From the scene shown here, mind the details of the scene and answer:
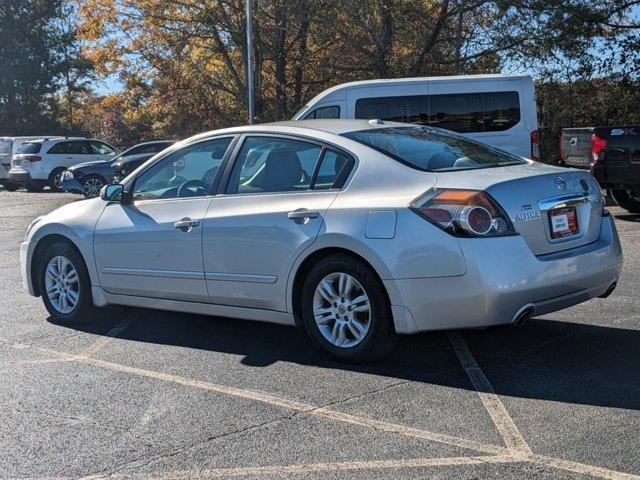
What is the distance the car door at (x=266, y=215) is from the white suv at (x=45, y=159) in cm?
2118

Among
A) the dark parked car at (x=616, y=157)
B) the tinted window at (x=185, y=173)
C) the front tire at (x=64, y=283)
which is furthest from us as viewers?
the dark parked car at (x=616, y=157)

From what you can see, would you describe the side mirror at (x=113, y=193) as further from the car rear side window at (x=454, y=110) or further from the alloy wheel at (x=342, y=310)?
the car rear side window at (x=454, y=110)

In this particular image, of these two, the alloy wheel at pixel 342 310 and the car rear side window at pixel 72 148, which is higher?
the car rear side window at pixel 72 148

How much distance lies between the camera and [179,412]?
445 centimetres

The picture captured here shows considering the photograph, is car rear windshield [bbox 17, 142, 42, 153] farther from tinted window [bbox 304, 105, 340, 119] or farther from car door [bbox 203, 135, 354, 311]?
car door [bbox 203, 135, 354, 311]

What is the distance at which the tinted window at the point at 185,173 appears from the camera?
6.00m

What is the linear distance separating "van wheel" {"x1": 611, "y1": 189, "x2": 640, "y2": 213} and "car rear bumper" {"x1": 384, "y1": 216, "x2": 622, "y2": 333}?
8.63 m

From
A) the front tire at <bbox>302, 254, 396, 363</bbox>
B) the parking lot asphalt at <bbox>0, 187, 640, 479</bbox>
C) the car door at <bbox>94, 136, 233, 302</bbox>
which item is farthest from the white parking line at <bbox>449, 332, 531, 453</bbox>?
the car door at <bbox>94, 136, 233, 302</bbox>

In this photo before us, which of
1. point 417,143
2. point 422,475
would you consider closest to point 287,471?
point 422,475

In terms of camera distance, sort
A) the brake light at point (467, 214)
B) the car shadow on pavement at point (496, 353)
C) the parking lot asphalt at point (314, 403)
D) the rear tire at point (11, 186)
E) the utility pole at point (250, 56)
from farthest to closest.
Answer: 1. the rear tire at point (11, 186)
2. the utility pole at point (250, 56)
3. the brake light at point (467, 214)
4. the car shadow on pavement at point (496, 353)
5. the parking lot asphalt at point (314, 403)

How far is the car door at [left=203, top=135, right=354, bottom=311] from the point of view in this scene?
17.4ft

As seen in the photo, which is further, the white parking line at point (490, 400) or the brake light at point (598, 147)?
the brake light at point (598, 147)

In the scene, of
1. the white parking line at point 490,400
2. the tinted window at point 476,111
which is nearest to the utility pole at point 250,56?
the tinted window at point 476,111

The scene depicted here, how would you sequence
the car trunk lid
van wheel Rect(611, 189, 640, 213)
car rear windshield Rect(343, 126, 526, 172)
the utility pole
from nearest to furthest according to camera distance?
the car trunk lid → car rear windshield Rect(343, 126, 526, 172) → van wheel Rect(611, 189, 640, 213) → the utility pole
